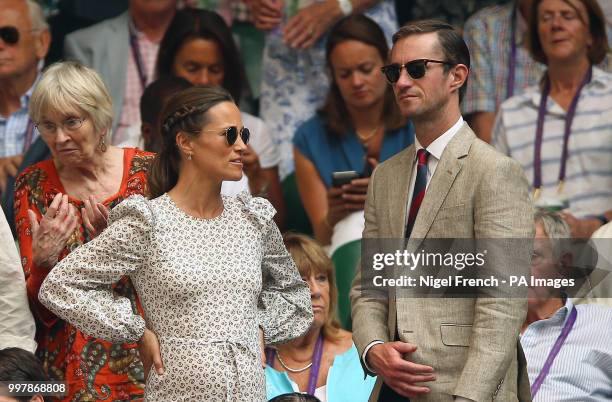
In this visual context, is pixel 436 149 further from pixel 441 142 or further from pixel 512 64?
pixel 512 64

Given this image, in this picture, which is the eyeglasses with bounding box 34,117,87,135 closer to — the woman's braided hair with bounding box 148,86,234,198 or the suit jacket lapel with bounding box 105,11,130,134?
the woman's braided hair with bounding box 148,86,234,198

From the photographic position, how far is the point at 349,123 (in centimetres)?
664

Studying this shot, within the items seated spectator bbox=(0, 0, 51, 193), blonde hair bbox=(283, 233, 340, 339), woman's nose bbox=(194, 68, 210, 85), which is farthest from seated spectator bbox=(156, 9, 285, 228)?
blonde hair bbox=(283, 233, 340, 339)

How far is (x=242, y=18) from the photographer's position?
24.8 ft

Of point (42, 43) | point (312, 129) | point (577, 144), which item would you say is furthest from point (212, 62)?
point (577, 144)

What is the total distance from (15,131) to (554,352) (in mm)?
3133

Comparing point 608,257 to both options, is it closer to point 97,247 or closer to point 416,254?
point 416,254

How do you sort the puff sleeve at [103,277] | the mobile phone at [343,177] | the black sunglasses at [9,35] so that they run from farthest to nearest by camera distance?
the black sunglasses at [9,35] < the mobile phone at [343,177] < the puff sleeve at [103,277]

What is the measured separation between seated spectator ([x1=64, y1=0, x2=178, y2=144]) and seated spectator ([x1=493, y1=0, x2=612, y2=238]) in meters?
1.97

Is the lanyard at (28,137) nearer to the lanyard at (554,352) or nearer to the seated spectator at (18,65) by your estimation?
the seated spectator at (18,65)

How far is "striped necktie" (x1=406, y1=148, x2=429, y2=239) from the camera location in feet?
13.9

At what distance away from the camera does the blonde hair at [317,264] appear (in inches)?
213

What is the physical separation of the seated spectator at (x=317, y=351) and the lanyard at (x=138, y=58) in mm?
1961

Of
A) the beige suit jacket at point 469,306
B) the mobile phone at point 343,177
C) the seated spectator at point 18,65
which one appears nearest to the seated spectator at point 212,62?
the seated spectator at point 18,65
